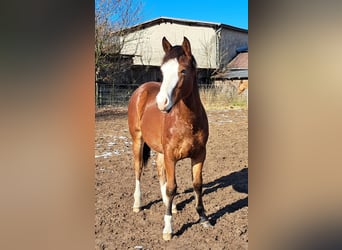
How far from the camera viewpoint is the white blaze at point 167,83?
2.55 feet

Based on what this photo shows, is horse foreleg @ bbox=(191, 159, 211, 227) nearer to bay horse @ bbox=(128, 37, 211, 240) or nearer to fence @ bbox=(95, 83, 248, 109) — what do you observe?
bay horse @ bbox=(128, 37, 211, 240)

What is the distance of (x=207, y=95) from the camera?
897 mm

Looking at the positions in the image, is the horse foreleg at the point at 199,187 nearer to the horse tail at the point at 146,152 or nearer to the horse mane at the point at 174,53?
the horse tail at the point at 146,152

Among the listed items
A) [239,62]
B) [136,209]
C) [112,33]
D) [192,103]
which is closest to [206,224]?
[136,209]

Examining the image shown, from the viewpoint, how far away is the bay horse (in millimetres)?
810

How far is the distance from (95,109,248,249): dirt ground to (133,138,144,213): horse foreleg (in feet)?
0.04

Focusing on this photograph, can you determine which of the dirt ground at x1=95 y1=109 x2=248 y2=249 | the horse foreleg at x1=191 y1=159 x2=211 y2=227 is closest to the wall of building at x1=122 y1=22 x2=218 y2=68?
the dirt ground at x1=95 y1=109 x2=248 y2=249

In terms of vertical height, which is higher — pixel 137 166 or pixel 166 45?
pixel 166 45

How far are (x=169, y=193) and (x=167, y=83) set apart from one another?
0.31m

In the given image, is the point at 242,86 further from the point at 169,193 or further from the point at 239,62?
the point at 169,193

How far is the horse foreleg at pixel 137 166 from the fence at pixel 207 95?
129 millimetres
